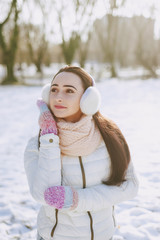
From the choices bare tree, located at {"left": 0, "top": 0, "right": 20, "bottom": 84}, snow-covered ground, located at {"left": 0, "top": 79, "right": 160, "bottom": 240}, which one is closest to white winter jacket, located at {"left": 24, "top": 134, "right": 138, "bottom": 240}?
snow-covered ground, located at {"left": 0, "top": 79, "right": 160, "bottom": 240}

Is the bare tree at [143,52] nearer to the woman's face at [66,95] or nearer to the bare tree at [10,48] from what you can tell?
the bare tree at [10,48]

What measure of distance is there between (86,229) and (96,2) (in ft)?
56.9

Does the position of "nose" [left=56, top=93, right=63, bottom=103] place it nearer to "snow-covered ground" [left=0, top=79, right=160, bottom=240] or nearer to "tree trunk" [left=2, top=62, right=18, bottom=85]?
"snow-covered ground" [left=0, top=79, right=160, bottom=240]

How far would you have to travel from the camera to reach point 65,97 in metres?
1.49

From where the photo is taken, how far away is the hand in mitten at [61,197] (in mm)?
1276

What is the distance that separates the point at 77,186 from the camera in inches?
57.1

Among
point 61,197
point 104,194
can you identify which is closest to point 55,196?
point 61,197

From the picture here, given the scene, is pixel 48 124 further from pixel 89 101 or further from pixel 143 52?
pixel 143 52

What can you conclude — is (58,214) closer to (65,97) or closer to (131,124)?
(65,97)

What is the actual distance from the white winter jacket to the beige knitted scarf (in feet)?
0.15

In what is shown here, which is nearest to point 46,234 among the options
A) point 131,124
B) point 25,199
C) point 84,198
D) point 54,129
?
point 84,198

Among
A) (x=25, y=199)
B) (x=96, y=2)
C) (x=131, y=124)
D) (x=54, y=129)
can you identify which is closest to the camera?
(x=54, y=129)

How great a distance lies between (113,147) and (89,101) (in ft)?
0.93

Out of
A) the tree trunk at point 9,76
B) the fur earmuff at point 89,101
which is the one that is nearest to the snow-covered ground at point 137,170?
the fur earmuff at point 89,101
